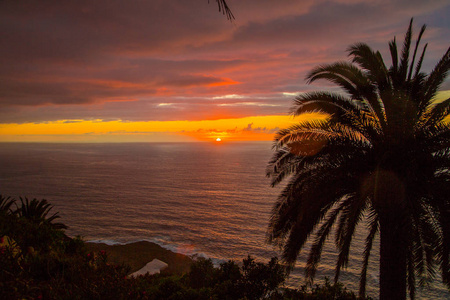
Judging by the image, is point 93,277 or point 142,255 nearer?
point 93,277

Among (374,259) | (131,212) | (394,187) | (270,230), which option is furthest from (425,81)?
(131,212)

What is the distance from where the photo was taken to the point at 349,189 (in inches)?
316

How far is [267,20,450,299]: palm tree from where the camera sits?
674 cm

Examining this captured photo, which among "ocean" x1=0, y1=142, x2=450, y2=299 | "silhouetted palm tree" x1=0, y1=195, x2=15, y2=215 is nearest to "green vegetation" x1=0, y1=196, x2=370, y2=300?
"silhouetted palm tree" x1=0, y1=195, x2=15, y2=215

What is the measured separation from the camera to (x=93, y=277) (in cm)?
545

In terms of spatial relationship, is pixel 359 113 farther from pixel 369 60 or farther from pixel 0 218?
pixel 0 218

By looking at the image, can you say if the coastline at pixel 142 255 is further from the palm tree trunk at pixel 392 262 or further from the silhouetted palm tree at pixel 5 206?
the palm tree trunk at pixel 392 262

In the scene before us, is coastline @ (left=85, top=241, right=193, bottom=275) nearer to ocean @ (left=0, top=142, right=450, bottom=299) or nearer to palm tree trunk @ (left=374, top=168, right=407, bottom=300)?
ocean @ (left=0, top=142, right=450, bottom=299)

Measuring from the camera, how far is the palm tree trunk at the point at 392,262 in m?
Answer: 7.45

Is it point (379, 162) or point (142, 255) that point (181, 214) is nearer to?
point (142, 255)

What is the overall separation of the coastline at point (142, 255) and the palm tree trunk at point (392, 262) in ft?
74.3

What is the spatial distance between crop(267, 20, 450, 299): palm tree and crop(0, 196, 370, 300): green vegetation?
48.9 inches

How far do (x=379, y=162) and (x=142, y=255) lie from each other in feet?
96.6

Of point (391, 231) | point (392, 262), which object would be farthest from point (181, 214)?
point (391, 231)
